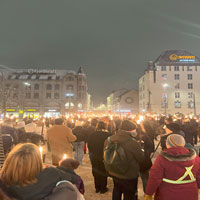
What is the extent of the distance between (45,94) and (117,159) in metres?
61.5

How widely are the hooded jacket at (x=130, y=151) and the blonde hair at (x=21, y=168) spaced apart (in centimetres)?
204

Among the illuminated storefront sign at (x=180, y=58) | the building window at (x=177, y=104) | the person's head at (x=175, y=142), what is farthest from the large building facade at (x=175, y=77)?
the person's head at (x=175, y=142)

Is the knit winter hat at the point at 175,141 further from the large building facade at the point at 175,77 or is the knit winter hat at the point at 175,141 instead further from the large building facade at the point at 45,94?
the large building facade at the point at 45,94

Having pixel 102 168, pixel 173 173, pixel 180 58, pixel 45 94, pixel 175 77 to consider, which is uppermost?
pixel 180 58

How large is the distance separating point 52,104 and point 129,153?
5993 cm

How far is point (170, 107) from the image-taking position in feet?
187

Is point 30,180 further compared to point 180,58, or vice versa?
point 180,58

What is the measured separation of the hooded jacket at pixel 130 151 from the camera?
3.59m

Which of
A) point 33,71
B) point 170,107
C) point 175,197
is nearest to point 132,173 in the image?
point 175,197

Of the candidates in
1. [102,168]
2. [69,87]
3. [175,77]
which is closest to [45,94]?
[69,87]

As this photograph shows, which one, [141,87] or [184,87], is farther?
[141,87]

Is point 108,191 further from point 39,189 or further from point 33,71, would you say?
point 33,71

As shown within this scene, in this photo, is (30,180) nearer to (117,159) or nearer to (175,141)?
(117,159)

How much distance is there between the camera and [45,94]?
61750 mm
